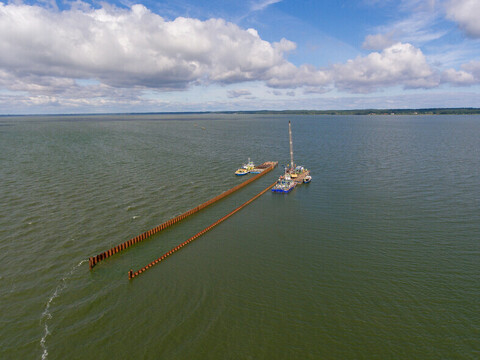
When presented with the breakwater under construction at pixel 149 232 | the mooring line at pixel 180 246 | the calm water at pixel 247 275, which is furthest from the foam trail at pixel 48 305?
the mooring line at pixel 180 246

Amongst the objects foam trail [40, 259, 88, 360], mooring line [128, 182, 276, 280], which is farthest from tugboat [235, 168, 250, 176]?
Answer: foam trail [40, 259, 88, 360]

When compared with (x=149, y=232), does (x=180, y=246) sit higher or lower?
lower

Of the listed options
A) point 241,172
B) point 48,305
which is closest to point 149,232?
point 48,305

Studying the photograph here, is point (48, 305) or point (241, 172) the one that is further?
point (241, 172)

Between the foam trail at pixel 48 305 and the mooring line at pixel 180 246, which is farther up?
the mooring line at pixel 180 246

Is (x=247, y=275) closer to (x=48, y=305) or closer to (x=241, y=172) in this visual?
(x=48, y=305)

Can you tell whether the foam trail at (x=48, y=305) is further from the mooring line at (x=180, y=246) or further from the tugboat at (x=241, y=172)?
the tugboat at (x=241, y=172)

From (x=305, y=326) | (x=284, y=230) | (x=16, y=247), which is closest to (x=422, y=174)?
(x=284, y=230)

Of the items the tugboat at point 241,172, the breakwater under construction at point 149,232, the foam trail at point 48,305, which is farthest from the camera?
the tugboat at point 241,172

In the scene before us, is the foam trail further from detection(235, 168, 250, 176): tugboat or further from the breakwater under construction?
detection(235, 168, 250, 176): tugboat
